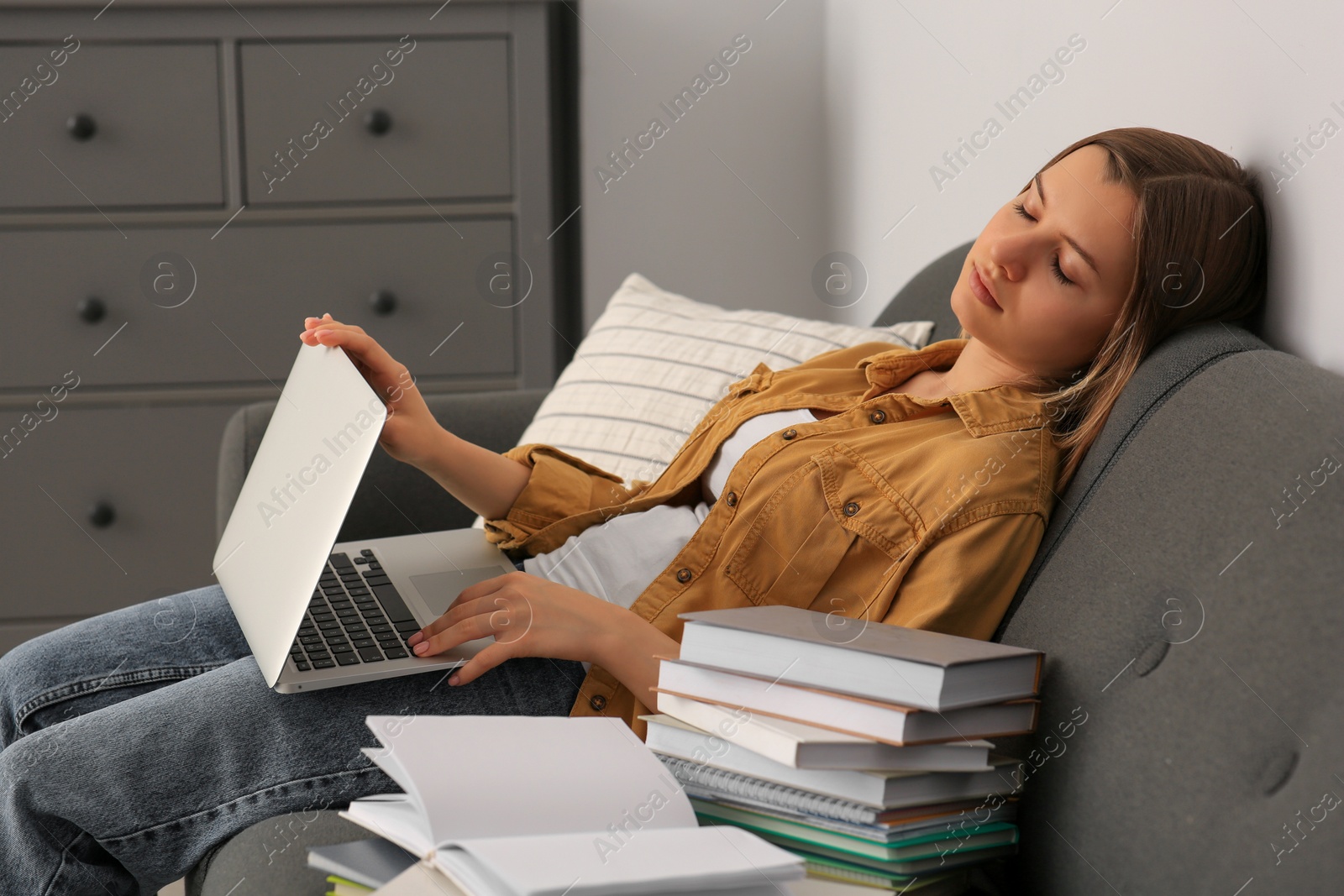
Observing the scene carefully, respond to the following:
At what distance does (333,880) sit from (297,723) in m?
0.20

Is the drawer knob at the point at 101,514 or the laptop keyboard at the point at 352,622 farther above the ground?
the drawer knob at the point at 101,514

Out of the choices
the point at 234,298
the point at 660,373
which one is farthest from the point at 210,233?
the point at 660,373

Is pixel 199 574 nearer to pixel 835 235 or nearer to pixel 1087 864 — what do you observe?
pixel 835 235

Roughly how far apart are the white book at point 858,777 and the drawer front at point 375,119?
1476 millimetres

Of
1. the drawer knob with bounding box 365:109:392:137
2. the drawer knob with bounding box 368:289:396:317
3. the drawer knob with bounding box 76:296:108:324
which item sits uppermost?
the drawer knob with bounding box 365:109:392:137

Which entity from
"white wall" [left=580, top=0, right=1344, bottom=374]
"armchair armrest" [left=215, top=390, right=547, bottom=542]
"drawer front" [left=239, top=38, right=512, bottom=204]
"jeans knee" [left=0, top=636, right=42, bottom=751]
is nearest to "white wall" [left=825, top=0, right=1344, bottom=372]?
"white wall" [left=580, top=0, right=1344, bottom=374]

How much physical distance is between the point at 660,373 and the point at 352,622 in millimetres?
595

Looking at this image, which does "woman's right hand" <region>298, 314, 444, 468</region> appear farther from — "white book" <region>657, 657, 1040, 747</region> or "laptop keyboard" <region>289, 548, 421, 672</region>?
"white book" <region>657, 657, 1040, 747</region>

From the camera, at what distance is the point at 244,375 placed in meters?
2.01

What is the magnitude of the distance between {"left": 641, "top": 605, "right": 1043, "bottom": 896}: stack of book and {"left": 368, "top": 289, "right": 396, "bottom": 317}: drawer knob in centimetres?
142

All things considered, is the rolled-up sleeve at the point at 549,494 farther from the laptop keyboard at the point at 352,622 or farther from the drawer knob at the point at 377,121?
the drawer knob at the point at 377,121

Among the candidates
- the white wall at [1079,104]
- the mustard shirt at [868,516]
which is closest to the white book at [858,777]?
the mustard shirt at [868,516]

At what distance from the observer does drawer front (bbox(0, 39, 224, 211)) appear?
6.26 ft

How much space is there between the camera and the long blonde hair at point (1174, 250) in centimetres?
87
